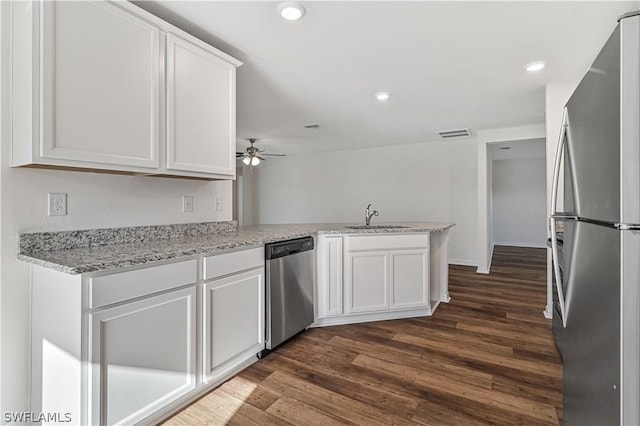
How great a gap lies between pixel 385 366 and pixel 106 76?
2.43 metres

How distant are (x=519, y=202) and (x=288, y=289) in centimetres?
778

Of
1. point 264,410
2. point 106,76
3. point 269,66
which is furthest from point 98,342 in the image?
point 269,66

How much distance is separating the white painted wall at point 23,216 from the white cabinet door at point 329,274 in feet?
5.04

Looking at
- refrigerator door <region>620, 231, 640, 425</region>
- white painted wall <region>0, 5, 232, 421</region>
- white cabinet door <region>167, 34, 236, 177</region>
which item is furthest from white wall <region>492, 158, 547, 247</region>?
white painted wall <region>0, 5, 232, 421</region>

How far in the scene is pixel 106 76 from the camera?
1.51 meters

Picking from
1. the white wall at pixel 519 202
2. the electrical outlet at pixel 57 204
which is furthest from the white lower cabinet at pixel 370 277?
the white wall at pixel 519 202

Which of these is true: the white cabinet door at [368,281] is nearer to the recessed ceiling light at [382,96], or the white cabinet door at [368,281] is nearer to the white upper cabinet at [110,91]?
the white upper cabinet at [110,91]

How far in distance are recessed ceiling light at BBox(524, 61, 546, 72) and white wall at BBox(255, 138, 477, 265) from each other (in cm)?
290

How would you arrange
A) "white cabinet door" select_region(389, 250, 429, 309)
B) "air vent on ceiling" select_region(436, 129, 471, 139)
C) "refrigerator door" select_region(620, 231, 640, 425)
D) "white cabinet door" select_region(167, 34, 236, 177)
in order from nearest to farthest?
1. "refrigerator door" select_region(620, 231, 640, 425)
2. "white cabinet door" select_region(167, 34, 236, 177)
3. "white cabinet door" select_region(389, 250, 429, 309)
4. "air vent on ceiling" select_region(436, 129, 471, 139)

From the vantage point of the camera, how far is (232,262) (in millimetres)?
1878

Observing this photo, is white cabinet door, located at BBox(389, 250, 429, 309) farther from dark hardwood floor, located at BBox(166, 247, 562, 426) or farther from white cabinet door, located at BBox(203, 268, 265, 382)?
white cabinet door, located at BBox(203, 268, 265, 382)

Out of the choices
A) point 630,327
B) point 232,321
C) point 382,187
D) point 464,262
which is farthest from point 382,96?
point 464,262

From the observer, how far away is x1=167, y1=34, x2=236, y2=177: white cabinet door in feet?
5.94

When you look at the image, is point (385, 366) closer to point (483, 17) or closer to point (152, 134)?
point (152, 134)
